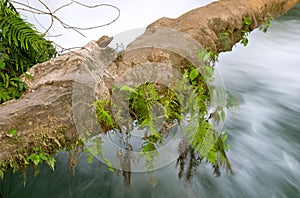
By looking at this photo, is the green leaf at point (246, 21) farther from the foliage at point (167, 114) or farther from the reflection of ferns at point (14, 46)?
the reflection of ferns at point (14, 46)

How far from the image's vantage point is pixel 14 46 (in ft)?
9.50

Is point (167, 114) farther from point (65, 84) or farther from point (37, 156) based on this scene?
point (37, 156)

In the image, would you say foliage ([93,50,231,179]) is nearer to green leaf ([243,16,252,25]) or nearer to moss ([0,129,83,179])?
moss ([0,129,83,179])

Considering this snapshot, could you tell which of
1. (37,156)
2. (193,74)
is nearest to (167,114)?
(193,74)

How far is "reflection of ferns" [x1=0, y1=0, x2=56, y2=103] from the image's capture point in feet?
8.81

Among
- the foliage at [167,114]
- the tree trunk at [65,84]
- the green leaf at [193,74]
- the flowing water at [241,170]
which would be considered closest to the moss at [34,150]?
the tree trunk at [65,84]

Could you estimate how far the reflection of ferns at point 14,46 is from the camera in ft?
8.81

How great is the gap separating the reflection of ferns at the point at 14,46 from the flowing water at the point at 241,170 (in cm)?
121

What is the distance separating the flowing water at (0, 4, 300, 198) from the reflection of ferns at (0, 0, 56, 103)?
3.96 ft

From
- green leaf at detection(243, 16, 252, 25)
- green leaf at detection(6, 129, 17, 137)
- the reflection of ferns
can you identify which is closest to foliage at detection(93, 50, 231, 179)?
green leaf at detection(6, 129, 17, 137)

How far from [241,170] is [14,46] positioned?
2.89 m

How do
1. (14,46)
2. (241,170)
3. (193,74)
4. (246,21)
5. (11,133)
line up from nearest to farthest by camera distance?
(11,133), (193,74), (14,46), (241,170), (246,21)

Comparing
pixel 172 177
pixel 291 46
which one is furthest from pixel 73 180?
pixel 291 46

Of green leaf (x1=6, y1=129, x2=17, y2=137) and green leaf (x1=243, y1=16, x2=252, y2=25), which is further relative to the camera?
green leaf (x1=243, y1=16, x2=252, y2=25)
